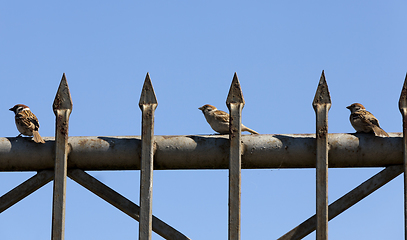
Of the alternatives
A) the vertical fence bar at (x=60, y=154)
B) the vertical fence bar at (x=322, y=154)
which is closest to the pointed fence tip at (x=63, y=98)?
the vertical fence bar at (x=60, y=154)

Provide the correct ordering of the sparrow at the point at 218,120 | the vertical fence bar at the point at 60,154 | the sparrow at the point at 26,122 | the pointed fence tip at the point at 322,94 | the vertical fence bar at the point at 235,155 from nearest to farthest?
the vertical fence bar at the point at 235,155
the vertical fence bar at the point at 60,154
the pointed fence tip at the point at 322,94
the sparrow at the point at 26,122
the sparrow at the point at 218,120

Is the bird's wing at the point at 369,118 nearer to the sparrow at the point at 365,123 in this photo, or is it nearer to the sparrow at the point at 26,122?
the sparrow at the point at 365,123

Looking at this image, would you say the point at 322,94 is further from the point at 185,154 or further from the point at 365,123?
the point at 185,154

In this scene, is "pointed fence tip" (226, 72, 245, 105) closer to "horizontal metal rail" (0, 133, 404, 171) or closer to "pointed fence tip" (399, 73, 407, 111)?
"horizontal metal rail" (0, 133, 404, 171)

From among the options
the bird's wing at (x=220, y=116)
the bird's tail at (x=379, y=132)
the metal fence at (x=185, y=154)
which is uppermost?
the bird's wing at (x=220, y=116)

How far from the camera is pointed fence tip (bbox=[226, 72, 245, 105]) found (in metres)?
5.03

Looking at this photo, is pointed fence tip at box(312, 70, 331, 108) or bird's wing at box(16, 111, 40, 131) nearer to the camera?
pointed fence tip at box(312, 70, 331, 108)

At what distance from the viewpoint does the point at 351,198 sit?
4.99 metres

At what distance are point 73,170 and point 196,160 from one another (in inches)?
47.8

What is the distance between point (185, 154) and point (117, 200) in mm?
795

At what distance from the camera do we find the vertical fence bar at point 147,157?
4727 millimetres

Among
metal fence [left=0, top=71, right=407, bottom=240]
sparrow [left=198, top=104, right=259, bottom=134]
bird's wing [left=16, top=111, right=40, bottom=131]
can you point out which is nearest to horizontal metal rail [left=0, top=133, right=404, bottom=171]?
metal fence [left=0, top=71, right=407, bottom=240]

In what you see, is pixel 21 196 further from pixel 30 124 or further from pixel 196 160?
pixel 196 160

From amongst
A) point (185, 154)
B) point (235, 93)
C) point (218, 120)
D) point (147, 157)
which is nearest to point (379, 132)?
point (235, 93)
